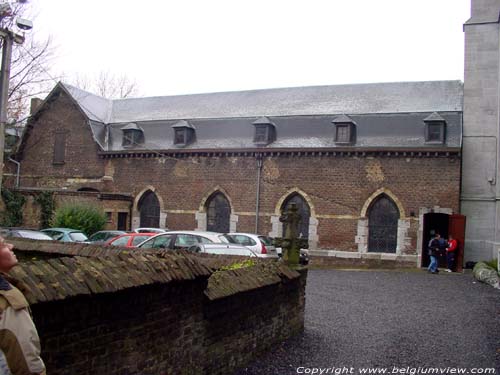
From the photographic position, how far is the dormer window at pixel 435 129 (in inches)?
880

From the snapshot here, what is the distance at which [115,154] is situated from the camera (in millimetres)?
27266

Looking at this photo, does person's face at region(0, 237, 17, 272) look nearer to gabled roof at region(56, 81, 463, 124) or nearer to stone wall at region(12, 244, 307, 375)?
stone wall at region(12, 244, 307, 375)

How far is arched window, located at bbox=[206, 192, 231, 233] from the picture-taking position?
2531 cm

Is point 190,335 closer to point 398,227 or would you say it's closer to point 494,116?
point 398,227

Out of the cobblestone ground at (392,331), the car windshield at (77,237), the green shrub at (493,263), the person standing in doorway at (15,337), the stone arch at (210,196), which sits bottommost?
the cobblestone ground at (392,331)

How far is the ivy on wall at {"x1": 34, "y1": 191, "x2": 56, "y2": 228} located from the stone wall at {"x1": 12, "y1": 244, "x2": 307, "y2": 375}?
19981 mm

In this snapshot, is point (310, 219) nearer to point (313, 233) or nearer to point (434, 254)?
point (313, 233)

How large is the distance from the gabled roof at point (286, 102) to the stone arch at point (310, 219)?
14.1 feet

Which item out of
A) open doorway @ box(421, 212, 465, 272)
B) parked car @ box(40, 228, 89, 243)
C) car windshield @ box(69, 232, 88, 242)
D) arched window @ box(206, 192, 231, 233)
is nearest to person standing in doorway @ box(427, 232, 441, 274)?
open doorway @ box(421, 212, 465, 272)

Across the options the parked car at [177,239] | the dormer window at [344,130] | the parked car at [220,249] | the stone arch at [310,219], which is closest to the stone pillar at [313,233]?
the stone arch at [310,219]

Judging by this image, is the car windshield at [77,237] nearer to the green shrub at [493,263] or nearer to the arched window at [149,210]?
the arched window at [149,210]

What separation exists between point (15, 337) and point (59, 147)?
28.1 m

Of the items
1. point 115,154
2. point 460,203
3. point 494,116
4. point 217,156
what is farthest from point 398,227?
point 115,154

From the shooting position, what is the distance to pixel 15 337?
268 centimetres
